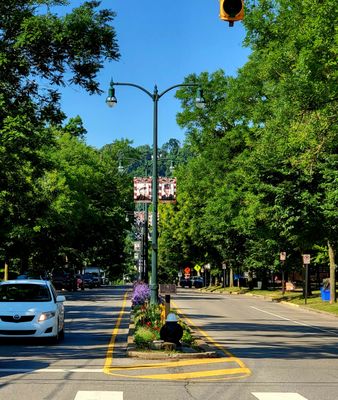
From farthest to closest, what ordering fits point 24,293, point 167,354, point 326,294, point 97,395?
point 326,294
point 24,293
point 167,354
point 97,395

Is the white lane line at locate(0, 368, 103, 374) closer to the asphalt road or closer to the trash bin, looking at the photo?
the asphalt road

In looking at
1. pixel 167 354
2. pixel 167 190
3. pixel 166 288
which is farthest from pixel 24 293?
pixel 167 190

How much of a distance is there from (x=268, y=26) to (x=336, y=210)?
8979mm

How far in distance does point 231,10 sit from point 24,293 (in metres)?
11.6

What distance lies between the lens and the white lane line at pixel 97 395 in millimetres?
9586

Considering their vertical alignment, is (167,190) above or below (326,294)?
above

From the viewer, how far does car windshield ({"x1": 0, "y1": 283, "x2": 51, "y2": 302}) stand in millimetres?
18031

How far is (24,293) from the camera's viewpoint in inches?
722

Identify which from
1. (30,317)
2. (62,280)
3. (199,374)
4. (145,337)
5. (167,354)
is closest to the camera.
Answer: (199,374)

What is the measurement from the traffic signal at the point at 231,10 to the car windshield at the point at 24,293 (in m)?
11.0

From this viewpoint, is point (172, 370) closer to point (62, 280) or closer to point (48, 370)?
point (48, 370)

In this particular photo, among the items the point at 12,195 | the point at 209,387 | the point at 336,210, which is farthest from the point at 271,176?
the point at 209,387

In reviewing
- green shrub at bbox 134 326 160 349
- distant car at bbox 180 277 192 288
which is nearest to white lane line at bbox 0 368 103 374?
green shrub at bbox 134 326 160 349

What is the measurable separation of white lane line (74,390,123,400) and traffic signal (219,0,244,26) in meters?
5.13
